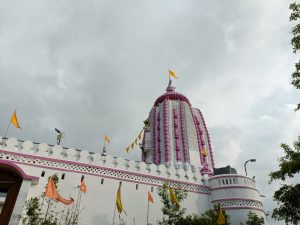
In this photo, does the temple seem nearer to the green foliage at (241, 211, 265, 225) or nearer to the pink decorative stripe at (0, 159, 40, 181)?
the pink decorative stripe at (0, 159, 40, 181)

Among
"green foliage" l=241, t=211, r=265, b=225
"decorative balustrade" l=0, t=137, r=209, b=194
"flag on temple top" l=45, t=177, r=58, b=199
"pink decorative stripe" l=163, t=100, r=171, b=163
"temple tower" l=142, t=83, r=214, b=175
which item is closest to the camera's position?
"flag on temple top" l=45, t=177, r=58, b=199

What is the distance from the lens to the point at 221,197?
27.2 metres

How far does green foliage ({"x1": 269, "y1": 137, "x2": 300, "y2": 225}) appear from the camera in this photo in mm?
12469

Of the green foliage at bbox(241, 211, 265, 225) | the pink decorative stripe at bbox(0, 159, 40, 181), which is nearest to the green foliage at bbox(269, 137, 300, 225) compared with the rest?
the green foliage at bbox(241, 211, 265, 225)

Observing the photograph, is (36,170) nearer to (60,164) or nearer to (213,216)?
(60,164)

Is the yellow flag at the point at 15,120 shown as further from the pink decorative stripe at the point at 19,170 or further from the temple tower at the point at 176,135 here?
the temple tower at the point at 176,135

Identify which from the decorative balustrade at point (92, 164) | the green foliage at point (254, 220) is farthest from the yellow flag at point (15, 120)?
the green foliage at point (254, 220)

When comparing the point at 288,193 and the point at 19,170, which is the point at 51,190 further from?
the point at 288,193

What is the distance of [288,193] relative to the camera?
12.9 m

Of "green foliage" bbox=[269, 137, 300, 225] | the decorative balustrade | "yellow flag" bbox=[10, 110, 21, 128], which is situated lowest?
"green foliage" bbox=[269, 137, 300, 225]

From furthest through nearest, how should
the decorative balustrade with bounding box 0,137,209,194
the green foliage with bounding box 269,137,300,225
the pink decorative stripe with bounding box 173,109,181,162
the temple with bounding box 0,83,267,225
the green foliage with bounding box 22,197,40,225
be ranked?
the pink decorative stripe with bounding box 173,109,181,162, the decorative balustrade with bounding box 0,137,209,194, the temple with bounding box 0,83,267,225, the green foliage with bounding box 22,197,40,225, the green foliage with bounding box 269,137,300,225

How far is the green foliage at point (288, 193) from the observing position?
40.9ft

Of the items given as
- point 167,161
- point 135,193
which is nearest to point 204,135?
point 167,161

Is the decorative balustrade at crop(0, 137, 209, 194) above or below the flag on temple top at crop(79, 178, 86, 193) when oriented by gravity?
above
